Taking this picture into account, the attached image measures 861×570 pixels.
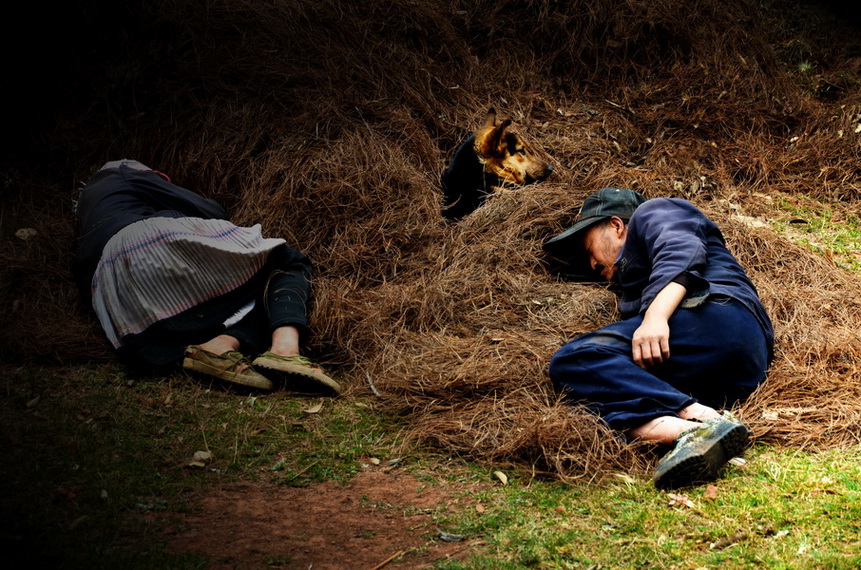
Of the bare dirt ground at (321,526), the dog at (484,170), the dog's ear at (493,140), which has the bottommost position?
the bare dirt ground at (321,526)

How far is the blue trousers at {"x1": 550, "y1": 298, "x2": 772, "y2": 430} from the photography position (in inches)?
105

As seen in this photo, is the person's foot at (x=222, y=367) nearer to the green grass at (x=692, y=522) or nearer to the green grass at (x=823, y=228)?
the green grass at (x=692, y=522)

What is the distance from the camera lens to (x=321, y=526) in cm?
224

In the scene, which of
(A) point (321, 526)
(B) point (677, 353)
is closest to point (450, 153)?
(B) point (677, 353)

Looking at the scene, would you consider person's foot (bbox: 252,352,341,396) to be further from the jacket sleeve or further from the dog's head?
the dog's head

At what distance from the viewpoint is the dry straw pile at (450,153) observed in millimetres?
3092

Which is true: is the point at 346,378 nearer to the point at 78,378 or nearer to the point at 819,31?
the point at 78,378

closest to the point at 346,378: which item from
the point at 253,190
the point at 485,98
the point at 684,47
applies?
the point at 253,190

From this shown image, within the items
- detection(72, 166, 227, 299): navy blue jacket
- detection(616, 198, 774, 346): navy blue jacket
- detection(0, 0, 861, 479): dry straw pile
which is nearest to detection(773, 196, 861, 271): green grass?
detection(0, 0, 861, 479): dry straw pile

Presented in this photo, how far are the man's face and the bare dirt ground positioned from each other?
1579 millimetres

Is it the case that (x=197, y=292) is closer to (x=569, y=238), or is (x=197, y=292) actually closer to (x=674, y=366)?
(x=569, y=238)

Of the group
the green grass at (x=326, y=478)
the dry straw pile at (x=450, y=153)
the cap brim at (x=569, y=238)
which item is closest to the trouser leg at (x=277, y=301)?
the dry straw pile at (x=450, y=153)

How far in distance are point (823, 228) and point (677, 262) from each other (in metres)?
2.39

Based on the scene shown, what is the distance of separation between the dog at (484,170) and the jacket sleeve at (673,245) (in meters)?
1.44
